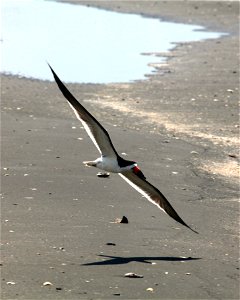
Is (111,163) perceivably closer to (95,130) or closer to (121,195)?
(95,130)

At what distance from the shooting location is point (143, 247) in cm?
854

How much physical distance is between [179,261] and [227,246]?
814mm

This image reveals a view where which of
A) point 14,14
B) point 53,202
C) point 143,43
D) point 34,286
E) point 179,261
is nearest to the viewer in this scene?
point 34,286

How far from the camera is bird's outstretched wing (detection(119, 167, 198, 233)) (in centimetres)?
900

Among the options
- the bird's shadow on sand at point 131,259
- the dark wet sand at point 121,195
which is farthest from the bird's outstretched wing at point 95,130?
the bird's shadow on sand at point 131,259

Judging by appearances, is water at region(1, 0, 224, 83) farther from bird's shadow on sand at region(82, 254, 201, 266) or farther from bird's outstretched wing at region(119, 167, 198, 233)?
bird's shadow on sand at region(82, 254, 201, 266)

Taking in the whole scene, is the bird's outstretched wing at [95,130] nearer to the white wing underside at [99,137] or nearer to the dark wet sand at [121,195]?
the white wing underside at [99,137]

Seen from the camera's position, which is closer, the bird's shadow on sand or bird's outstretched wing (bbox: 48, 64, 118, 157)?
the bird's shadow on sand

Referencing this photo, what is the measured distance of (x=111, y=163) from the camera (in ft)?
29.3

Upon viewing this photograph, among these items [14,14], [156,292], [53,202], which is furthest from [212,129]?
[14,14]

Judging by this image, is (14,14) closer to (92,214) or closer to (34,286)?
(92,214)

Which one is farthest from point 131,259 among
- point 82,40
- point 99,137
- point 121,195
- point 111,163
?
point 82,40

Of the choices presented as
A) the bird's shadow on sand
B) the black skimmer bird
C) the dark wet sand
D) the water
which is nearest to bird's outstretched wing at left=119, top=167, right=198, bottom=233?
the black skimmer bird

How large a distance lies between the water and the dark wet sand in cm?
160
